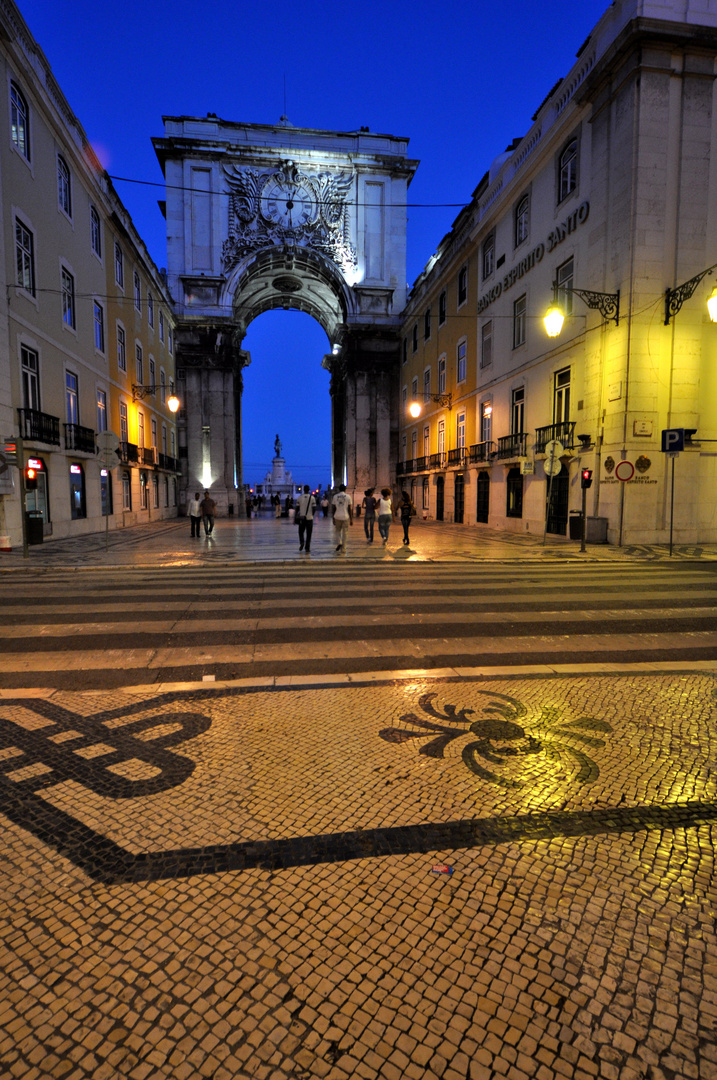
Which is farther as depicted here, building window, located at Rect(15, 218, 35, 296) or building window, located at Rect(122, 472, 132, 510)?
building window, located at Rect(122, 472, 132, 510)

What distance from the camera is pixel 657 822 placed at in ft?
9.05

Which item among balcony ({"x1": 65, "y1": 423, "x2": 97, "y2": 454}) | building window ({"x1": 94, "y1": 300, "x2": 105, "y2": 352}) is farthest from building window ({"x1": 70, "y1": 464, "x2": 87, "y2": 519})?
building window ({"x1": 94, "y1": 300, "x2": 105, "y2": 352})

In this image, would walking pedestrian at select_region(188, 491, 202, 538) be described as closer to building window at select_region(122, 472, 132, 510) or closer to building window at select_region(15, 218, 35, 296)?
building window at select_region(15, 218, 35, 296)

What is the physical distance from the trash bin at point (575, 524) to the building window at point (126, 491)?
20.5 m

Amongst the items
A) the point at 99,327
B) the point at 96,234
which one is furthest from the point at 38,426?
the point at 96,234

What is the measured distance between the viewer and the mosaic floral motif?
11.0 feet

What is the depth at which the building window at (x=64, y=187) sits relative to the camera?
19.8 meters

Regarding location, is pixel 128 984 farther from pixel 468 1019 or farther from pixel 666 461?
pixel 666 461

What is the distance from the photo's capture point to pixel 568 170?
19.5m

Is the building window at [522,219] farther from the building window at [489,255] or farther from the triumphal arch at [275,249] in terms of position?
the triumphal arch at [275,249]

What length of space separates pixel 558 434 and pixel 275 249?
102 ft

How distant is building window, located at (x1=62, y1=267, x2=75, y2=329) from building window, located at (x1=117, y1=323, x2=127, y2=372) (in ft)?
18.5

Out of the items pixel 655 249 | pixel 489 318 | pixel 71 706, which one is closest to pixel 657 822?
pixel 71 706

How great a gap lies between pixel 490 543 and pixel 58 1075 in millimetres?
16931
